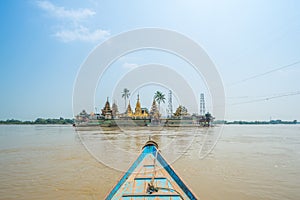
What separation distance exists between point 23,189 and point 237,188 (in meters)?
5.19

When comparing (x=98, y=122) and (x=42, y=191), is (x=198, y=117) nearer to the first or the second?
(x=98, y=122)

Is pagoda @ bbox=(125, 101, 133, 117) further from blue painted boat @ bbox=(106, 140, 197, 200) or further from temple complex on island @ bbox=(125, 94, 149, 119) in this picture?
blue painted boat @ bbox=(106, 140, 197, 200)

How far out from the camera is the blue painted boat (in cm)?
323

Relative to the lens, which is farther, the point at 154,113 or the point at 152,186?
the point at 154,113

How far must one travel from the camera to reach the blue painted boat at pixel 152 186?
10.6ft

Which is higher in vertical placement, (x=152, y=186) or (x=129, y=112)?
(x=129, y=112)

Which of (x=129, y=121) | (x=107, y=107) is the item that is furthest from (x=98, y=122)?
(x=129, y=121)

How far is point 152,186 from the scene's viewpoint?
3.47m

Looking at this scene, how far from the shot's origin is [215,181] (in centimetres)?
599

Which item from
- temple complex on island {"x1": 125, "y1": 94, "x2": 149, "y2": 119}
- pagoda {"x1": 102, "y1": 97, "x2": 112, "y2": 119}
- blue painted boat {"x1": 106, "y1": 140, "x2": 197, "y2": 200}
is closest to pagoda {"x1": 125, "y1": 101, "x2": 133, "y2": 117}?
temple complex on island {"x1": 125, "y1": 94, "x2": 149, "y2": 119}

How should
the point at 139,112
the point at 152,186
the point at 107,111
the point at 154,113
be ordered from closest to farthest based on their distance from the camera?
the point at 152,186, the point at 107,111, the point at 139,112, the point at 154,113

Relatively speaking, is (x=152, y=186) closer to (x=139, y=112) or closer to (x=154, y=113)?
(x=139, y=112)

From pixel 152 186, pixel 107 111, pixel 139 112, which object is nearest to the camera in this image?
pixel 152 186

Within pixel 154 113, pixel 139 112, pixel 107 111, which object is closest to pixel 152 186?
pixel 107 111
